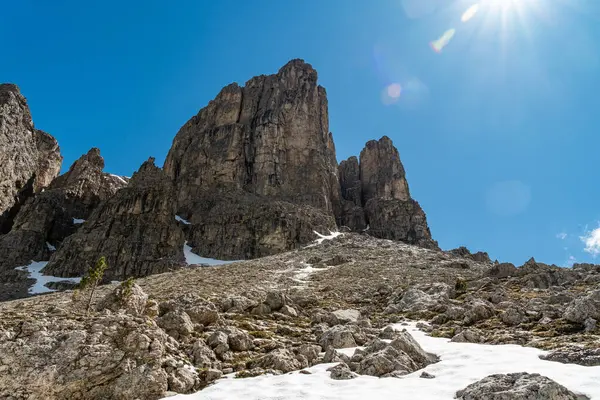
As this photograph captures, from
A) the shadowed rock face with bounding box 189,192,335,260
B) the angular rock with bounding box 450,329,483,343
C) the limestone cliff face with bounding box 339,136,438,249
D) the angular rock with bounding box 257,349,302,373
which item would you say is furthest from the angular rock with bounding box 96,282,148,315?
the limestone cliff face with bounding box 339,136,438,249

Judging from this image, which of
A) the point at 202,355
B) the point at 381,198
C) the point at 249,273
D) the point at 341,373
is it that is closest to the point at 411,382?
the point at 341,373

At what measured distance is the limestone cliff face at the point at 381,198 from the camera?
4850 inches

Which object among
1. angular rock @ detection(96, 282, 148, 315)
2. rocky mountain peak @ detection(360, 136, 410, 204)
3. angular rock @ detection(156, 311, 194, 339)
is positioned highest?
rocky mountain peak @ detection(360, 136, 410, 204)

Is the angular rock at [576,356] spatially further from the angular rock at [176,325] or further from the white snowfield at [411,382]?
the angular rock at [176,325]

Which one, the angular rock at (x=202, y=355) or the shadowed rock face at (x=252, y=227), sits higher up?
the shadowed rock face at (x=252, y=227)

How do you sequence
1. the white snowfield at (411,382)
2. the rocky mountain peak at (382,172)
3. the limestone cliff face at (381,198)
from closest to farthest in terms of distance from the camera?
the white snowfield at (411,382)
the limestone cliff face at (381,198)
the rocky mountain peak at (382,172)

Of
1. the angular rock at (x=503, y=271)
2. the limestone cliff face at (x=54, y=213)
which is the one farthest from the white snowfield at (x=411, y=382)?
the limestone cliff face at (x=54, y=213)

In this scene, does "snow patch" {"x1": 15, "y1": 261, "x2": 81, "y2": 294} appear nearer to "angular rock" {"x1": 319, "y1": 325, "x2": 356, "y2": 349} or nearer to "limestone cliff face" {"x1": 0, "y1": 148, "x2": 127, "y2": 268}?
"limestone cliff face" {"x1": 0, "y1": 148, "x2": 127, "y2": 268}

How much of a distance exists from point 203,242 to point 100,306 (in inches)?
3248

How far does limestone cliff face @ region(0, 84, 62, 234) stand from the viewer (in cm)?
10900

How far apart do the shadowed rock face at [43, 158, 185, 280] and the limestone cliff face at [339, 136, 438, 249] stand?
62.3m

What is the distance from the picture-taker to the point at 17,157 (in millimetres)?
115438

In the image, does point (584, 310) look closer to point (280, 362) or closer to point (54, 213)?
point (280, 362)

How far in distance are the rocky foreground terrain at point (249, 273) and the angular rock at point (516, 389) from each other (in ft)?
0.12
